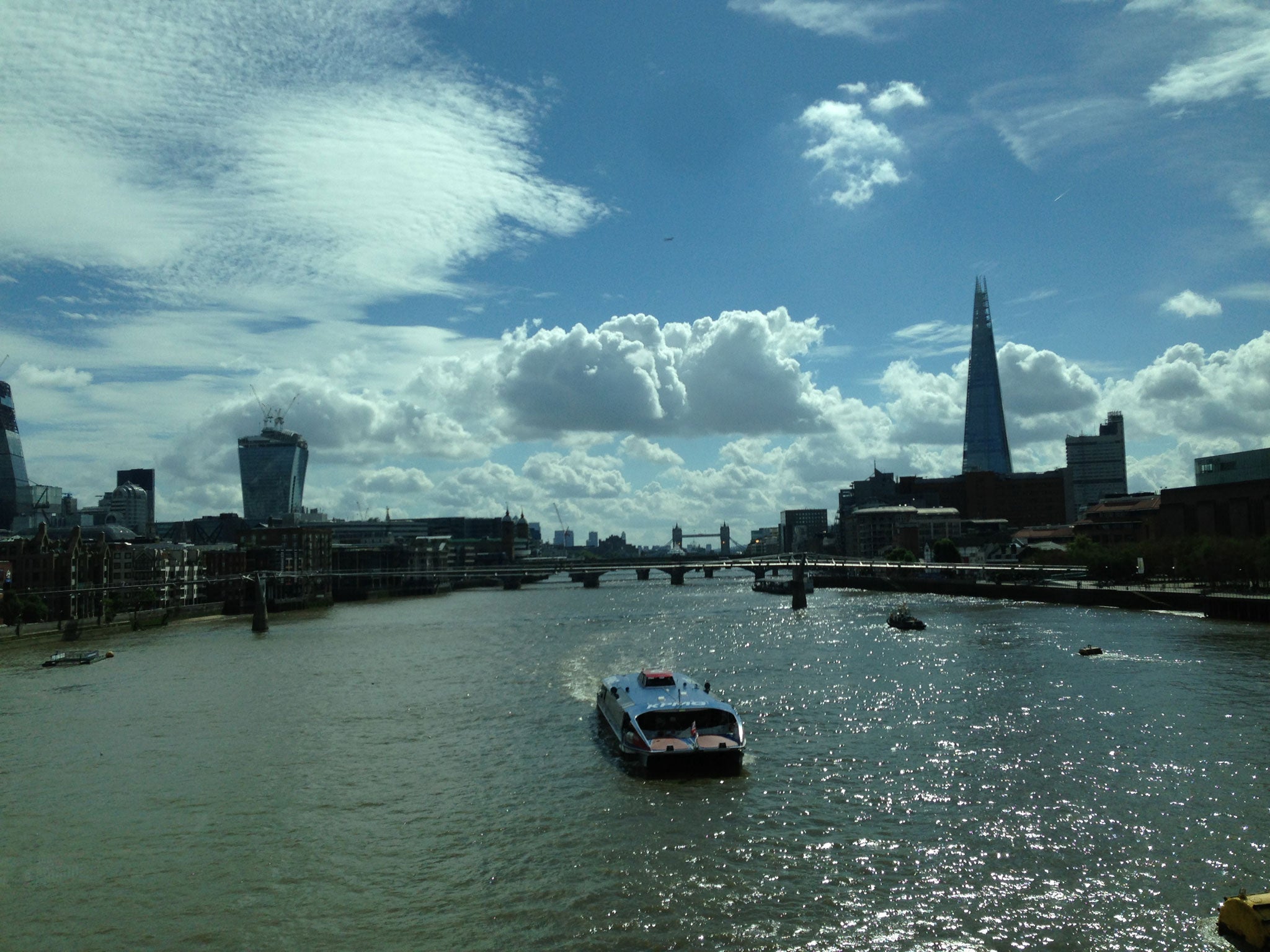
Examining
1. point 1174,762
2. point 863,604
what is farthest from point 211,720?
point 863,604

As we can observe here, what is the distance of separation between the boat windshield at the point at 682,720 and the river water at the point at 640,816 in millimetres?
1844

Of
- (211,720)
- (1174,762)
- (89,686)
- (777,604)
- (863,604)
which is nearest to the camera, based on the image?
(1174,762)

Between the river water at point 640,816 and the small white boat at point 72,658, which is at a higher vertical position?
the river water at point 640,816

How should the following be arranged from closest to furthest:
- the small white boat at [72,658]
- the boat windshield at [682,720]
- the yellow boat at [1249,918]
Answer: the yellow boat at [1249,918] → the boat windshield at [682,720] → the small white boat at [72,658]

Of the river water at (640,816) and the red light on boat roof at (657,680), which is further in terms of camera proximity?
the red light on boat roof at (657,680)

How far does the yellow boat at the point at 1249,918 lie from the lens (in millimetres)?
18250

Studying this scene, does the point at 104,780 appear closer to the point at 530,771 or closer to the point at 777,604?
the point at 530,771

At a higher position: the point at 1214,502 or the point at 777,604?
the point at 1214,502

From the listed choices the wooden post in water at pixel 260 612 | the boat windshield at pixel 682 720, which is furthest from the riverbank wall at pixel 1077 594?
the wooden post in water at pixel 260 612

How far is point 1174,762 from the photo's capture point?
1336 inches

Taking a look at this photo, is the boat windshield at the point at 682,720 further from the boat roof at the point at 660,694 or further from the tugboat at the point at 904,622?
the tugboat at the point at 904,622

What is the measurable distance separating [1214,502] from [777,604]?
63773 mm

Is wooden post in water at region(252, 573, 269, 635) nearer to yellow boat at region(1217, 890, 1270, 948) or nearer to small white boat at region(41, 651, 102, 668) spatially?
small white boat at region(41, 651, 102, 668)

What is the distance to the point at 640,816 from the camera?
97.9ft
